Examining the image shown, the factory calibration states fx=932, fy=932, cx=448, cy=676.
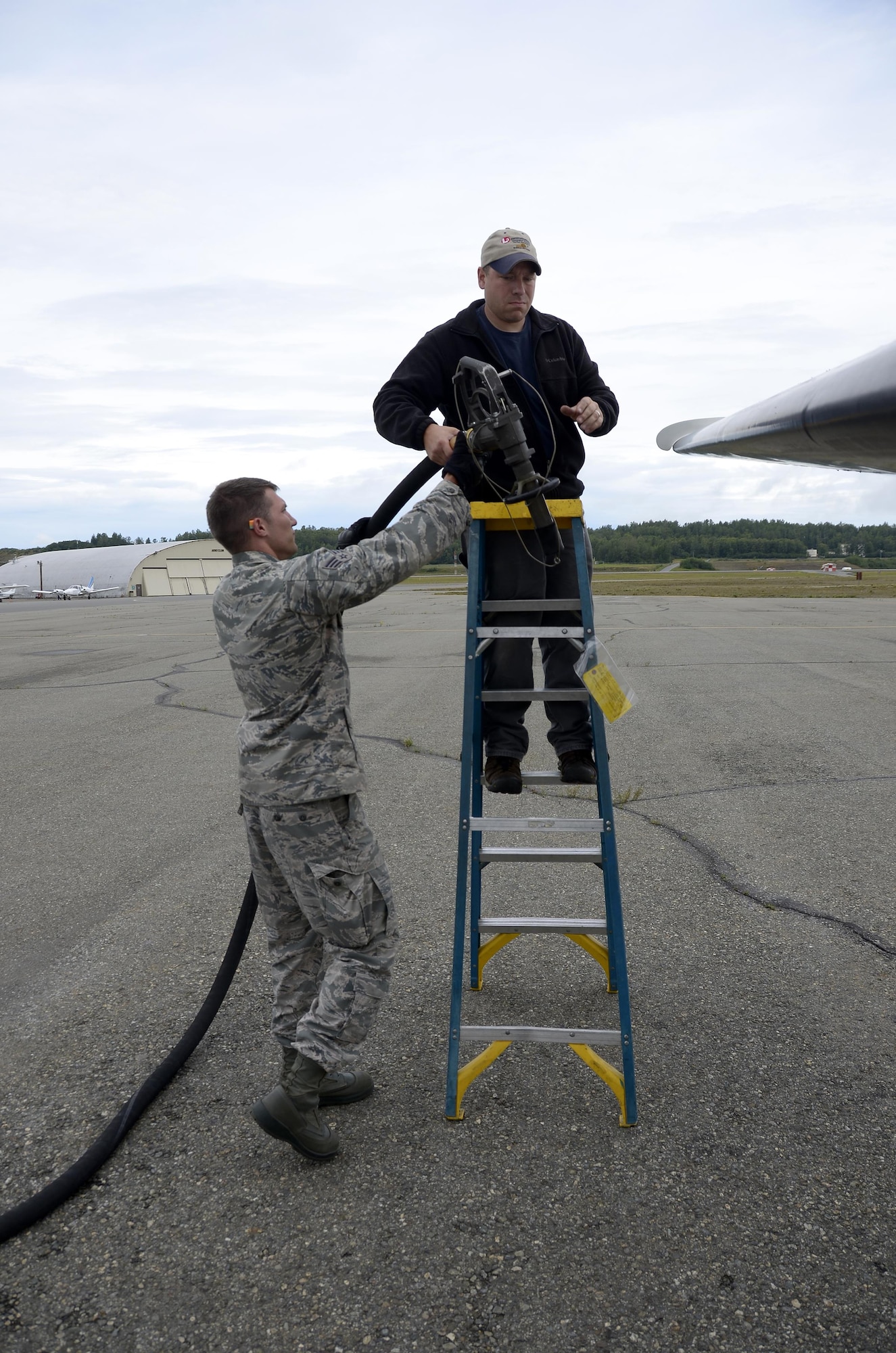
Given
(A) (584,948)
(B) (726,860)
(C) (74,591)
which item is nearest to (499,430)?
(A) (584,948)

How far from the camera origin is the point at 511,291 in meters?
3.08

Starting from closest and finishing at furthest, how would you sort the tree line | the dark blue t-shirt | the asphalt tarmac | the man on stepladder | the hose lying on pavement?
the asphalt tarmac, the hose lying on pavement, the man on stepladder, the dark blue t-shirt, the tree line

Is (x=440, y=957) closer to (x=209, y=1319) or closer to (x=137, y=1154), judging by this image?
(x=137, y=1154)

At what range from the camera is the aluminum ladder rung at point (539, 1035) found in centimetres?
301

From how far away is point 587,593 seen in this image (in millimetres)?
3029

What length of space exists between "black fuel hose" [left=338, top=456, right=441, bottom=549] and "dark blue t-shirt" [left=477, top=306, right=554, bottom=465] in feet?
1.32

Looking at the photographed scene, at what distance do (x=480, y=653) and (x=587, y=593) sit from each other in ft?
1.32

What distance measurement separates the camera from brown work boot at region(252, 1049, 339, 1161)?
2762 millimetres

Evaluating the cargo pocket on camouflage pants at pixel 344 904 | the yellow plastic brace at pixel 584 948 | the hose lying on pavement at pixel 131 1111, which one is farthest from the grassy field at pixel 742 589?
the cargo pocket on camouflage pants at pixel 344 904

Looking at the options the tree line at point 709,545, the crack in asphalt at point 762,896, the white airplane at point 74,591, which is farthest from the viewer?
the tree line at point 709,545

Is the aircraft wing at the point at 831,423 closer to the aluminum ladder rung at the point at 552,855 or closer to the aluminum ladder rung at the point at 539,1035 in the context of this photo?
the aluminum ladder rung at the point at 552,855

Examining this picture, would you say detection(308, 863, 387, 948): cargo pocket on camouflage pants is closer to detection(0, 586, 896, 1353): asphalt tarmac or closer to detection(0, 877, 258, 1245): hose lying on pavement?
detection(0, 877, 258, 1245): hose lying on pavement

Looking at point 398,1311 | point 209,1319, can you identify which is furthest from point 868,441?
point 209,1319

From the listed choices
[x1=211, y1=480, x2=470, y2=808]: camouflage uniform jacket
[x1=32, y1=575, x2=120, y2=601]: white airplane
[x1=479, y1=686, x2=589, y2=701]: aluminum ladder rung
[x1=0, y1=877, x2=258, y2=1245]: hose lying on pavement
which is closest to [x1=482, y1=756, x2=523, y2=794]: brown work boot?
[x1=479, y1=686, x2=589, y2=701]: aluminum ladder rung
